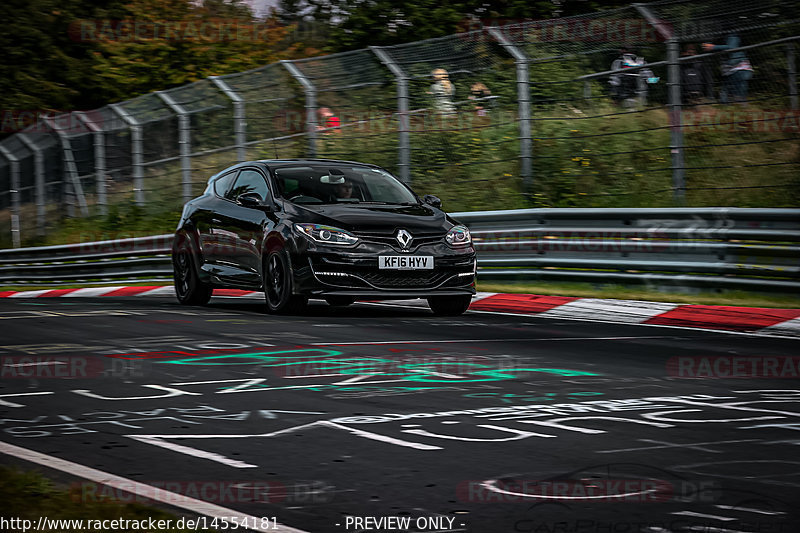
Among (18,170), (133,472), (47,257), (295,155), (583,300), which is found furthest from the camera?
(18,170)

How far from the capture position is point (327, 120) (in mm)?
19062

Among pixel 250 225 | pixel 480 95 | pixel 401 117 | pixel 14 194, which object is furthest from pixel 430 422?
pixel 14 194

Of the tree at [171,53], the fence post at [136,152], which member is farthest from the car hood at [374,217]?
the tree at [171,53]

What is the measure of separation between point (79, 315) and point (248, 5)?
40577 mm

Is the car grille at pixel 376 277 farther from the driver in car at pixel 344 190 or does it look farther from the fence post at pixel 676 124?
the fence post at pixel 676 124

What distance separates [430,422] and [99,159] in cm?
2063

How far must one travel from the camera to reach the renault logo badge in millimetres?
12031

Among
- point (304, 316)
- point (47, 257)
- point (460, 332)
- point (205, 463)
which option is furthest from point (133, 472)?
point (47, 257)

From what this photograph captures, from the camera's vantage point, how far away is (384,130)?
59.4ft

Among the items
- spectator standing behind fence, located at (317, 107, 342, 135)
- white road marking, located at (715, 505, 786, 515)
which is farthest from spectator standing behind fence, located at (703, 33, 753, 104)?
white road marking, located at (715, 505, 786, 515)

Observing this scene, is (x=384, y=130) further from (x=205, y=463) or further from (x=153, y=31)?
(x=153, y=31)

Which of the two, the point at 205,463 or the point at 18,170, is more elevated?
the point at 18,170

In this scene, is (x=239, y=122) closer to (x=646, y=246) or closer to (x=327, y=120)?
(x=327, y=120)

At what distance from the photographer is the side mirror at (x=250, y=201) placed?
1273 cm
